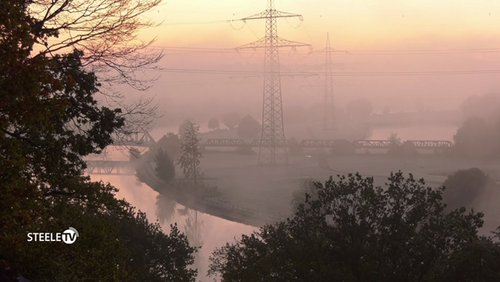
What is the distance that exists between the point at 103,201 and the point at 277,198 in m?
56.1

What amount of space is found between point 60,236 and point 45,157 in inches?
58.5

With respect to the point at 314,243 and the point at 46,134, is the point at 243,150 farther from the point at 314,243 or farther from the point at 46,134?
the point at 46,134

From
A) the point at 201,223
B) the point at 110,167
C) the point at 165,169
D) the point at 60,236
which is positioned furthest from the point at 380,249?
the point at 110,167

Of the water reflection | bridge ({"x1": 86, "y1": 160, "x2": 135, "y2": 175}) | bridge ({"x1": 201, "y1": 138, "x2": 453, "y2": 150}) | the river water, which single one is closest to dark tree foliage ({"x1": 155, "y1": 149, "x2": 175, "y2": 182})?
the river water

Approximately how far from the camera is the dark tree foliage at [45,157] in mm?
7105

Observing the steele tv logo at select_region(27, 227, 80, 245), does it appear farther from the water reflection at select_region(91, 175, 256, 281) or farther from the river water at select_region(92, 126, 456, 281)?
the water reflection at select_region(91, 175, 256, 281)

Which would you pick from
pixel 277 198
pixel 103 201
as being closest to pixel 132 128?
pixel 103 201

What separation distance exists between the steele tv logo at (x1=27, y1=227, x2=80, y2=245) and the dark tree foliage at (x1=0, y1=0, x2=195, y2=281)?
0.08 meters

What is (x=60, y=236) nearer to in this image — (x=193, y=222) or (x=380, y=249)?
(x=380, y=249)

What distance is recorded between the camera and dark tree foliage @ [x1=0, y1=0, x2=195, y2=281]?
7.11 meters

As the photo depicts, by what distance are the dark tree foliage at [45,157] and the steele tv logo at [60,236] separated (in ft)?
0.25

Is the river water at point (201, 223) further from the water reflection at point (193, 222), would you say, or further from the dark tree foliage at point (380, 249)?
the dark tree foliage at point (380, 249)

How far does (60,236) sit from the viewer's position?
8.35 meters

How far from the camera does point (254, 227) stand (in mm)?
51969
